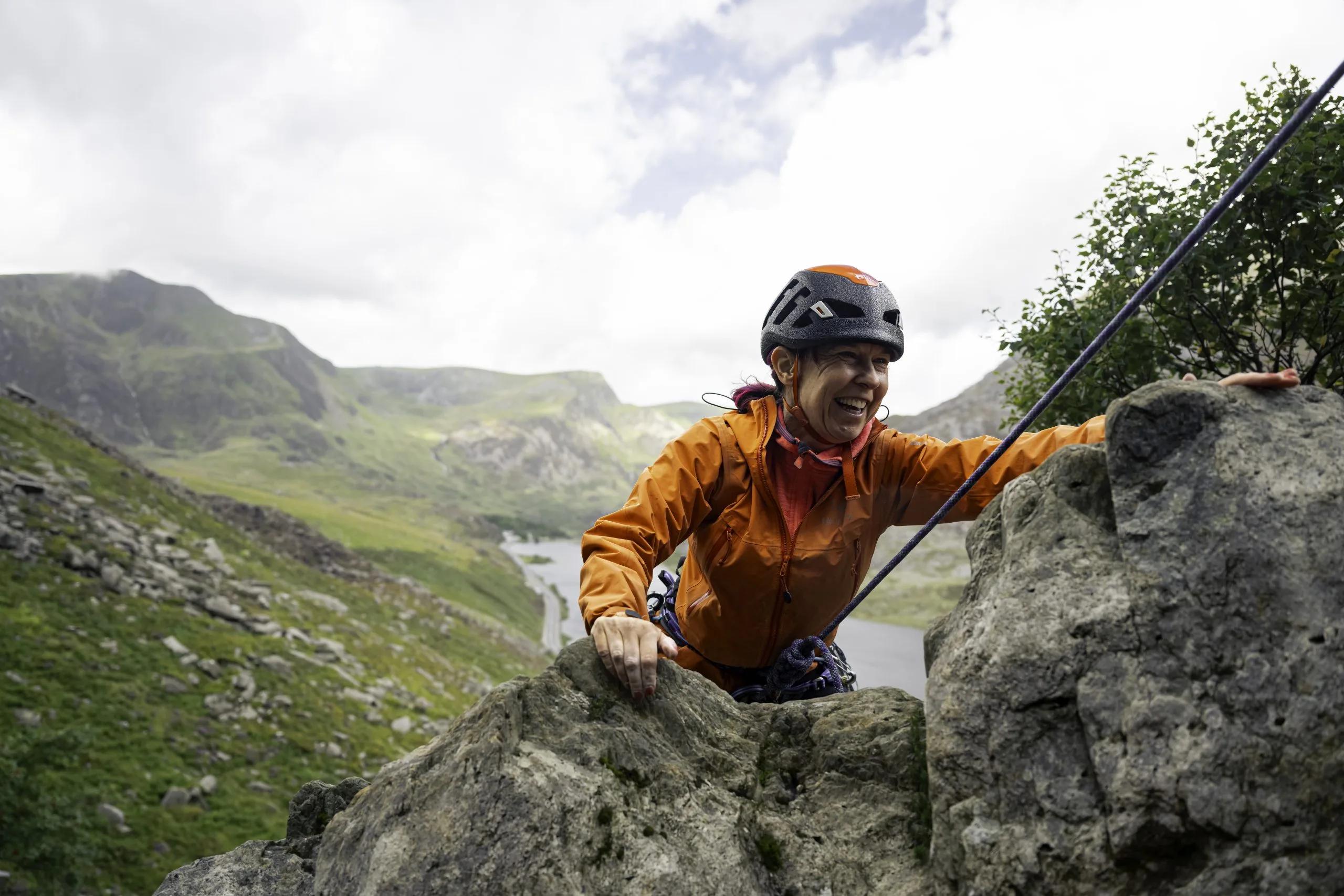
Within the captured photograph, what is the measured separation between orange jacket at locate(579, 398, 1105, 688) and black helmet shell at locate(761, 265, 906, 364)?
2.17 feet

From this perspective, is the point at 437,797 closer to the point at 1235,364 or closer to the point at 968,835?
the point at 968,835

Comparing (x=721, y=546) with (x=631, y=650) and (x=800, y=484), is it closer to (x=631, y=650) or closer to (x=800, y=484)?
(x=800, y=484)

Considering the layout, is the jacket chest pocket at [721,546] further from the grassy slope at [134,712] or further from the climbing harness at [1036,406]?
the grassy slope at [134,712]

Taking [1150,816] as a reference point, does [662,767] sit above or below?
below

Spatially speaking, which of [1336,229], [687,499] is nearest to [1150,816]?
[687,499]

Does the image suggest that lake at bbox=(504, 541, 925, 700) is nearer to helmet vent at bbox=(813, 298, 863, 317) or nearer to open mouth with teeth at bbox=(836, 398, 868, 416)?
open mouth with teeth at bbox=(836, 398, 868, 416)

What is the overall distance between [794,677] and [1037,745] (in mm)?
2675

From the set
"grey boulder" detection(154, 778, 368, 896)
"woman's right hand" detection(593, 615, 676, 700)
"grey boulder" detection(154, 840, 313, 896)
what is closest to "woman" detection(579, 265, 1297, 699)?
"woman's right hand" detection(593, 615, 676, 700)

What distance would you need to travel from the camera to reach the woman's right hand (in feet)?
16.6

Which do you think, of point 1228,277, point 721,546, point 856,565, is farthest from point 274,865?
point 1228,277

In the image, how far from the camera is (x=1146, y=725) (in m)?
3.67

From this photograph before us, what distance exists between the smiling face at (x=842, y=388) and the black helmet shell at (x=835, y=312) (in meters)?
0.10

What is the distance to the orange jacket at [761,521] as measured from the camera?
5.76 m

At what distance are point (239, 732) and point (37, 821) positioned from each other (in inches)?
484
